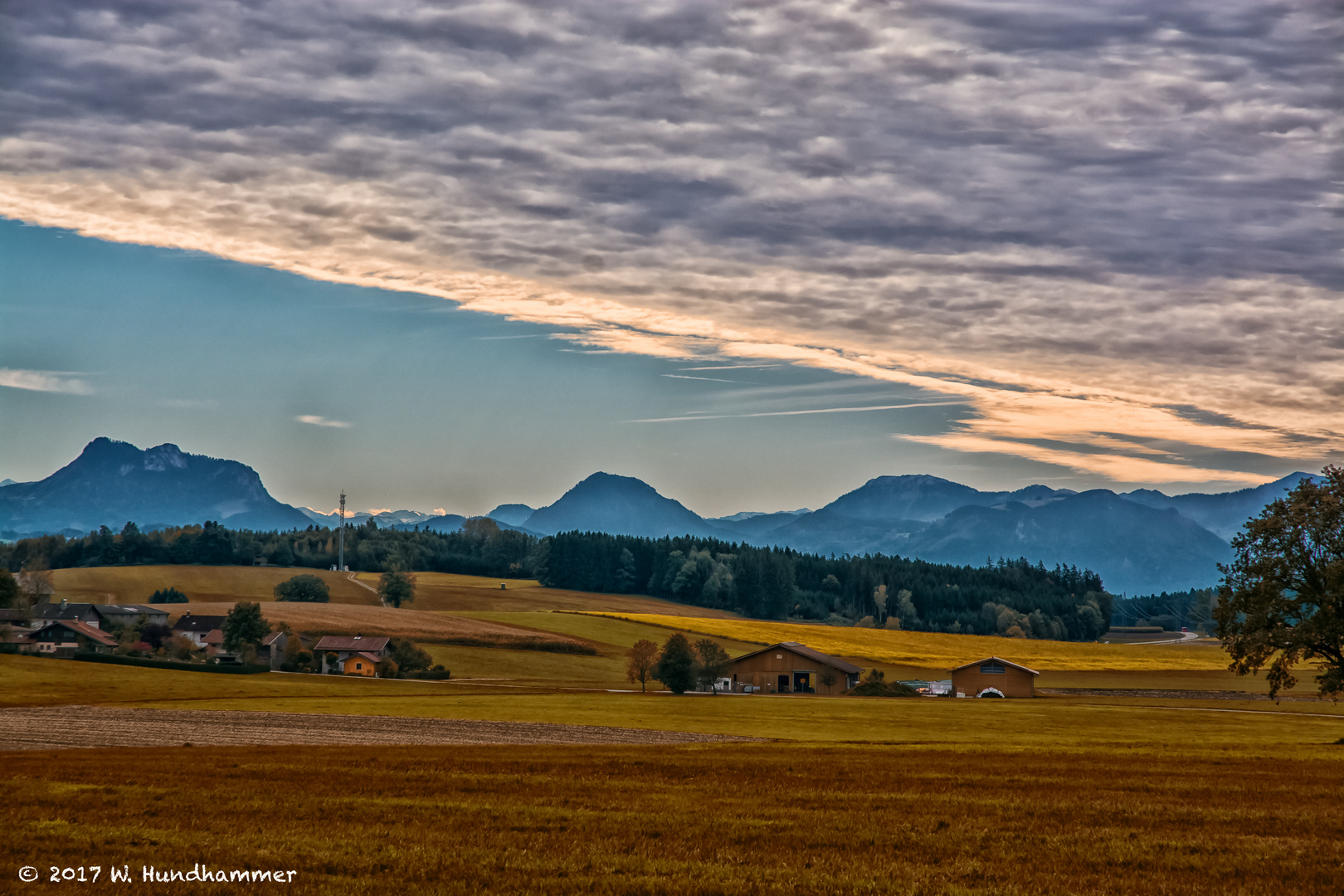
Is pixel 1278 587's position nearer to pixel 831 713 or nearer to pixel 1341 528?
pixel 1341 528

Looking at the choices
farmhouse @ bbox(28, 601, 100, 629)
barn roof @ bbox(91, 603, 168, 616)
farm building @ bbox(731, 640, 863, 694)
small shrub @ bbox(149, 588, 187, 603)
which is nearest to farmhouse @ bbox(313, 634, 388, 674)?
barn roof @ bbox(91, 603, 168, 616)

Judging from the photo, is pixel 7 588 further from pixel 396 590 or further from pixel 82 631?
pixel 396 590

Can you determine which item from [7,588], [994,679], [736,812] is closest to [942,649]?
[994,679]

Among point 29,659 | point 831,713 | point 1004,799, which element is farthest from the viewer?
point 29,659

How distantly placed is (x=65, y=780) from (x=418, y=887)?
16.5 meters

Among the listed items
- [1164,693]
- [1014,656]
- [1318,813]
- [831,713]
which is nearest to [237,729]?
[831,713]

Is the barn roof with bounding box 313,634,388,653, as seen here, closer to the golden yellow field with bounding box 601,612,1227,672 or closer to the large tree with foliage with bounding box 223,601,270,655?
the large tree with foliage with bounding box 223,601,270,655

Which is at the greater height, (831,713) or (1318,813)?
(1318,813)

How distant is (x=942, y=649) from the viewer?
543 feet

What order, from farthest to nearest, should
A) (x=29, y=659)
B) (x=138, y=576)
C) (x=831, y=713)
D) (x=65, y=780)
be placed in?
(x=138, y=576) < (x=29, y=659) < (x=831, y=713) < (x=65, y=780)

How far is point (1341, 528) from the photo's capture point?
55375 millimetres

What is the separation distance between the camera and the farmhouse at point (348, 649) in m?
128

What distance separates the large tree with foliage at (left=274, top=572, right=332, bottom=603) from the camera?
182 m

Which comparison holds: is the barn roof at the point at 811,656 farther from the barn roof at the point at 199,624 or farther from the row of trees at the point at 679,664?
the barn roof at the point at 199,624
